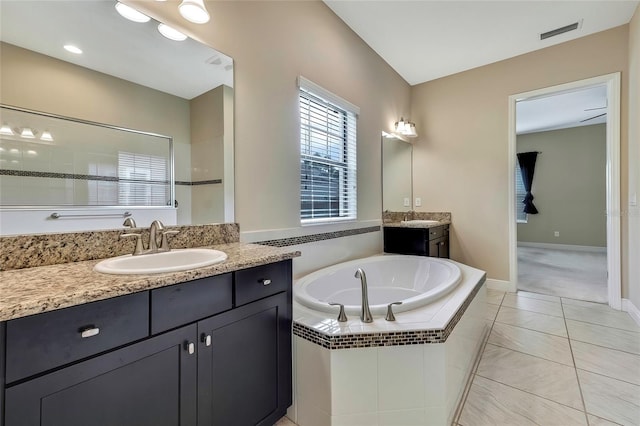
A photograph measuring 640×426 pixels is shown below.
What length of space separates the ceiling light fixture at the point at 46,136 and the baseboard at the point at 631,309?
13.5ft

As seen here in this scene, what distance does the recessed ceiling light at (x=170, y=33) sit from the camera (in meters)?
1.40

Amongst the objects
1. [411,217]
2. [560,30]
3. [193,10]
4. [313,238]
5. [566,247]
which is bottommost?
[566,247]

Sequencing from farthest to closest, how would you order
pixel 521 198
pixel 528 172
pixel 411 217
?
pixel 521 198, pixel 528 172, pixel 411 217

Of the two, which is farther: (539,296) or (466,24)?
(539,296)

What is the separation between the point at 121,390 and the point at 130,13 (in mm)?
1534

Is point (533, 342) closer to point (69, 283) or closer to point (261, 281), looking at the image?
point (261, 281)

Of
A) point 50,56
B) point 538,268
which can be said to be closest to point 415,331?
point 50,56

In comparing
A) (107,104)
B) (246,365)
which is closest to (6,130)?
(107,104)

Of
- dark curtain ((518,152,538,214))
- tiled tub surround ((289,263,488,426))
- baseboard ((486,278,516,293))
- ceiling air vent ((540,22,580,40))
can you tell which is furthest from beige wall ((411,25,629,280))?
dark curtain ((518,152,538,214))

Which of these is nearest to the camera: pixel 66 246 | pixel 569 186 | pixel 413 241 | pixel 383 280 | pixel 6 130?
pixel 6 130

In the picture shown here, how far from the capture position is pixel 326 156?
8.09 feet

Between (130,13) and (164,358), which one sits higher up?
(130,13)

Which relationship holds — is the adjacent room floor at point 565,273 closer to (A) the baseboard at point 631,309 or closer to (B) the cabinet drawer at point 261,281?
(A) the baseboard at point 631,309

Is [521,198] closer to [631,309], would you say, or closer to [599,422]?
[631,309]
